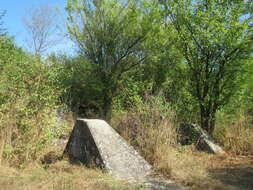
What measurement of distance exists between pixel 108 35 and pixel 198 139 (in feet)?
19.2

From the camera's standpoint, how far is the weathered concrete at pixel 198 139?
18.1 ft

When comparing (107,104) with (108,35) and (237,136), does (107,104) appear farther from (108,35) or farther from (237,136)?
(237,136)

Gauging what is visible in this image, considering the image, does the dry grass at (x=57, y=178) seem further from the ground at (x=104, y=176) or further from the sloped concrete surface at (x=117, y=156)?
the sloped concrete surface at (x=117, y=156)

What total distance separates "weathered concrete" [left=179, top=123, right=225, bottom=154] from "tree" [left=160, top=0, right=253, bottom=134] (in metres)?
0.85

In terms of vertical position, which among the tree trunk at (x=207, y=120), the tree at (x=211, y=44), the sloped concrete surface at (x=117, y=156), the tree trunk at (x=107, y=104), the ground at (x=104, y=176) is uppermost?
the tree at (x=211, y=44)

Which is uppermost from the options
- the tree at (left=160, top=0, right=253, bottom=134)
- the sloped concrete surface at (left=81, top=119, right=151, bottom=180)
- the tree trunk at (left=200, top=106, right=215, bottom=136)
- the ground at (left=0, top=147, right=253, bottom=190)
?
the tree at (left=160, top=0, right=253, bottom=134)

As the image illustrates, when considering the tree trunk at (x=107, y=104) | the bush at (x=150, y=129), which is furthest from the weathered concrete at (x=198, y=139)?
the tree trunk at (x=107, y=104)

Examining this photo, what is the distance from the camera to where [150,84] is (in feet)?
22.0

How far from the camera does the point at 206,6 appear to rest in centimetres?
598

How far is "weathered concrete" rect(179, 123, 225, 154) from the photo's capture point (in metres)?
5.53

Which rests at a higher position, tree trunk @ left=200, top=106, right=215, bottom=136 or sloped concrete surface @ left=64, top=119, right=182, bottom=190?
tree trunk @ left=200, top=106, right=215, bottom=136

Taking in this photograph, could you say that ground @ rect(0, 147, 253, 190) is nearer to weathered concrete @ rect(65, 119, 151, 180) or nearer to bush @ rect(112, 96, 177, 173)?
weathered concrete @ rect(65, 119, 151, 180)

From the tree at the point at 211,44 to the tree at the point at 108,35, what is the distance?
2.43 meters

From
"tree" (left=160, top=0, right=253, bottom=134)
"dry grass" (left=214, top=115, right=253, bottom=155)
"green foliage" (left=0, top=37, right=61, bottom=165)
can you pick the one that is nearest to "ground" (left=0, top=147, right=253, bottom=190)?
"green foliage" (left=0, top=37, right=61, bottom=165)
